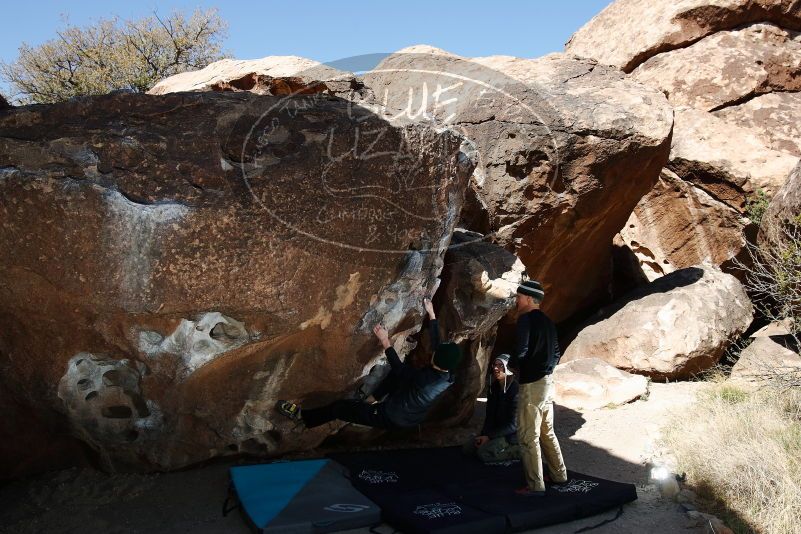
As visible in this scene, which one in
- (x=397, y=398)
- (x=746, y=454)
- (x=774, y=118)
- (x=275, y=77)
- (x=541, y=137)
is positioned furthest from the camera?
(x=774, y=118)

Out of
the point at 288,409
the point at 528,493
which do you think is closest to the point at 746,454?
the point at 528,493

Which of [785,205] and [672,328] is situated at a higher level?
[785,205]

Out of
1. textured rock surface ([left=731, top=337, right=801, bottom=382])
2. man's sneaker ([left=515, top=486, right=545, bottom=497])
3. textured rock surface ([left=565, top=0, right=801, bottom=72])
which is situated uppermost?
textured rock surface ([left=565, top=0, right=801, bottom=72])

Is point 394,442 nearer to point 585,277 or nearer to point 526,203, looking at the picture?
point 526,203

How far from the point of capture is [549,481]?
13.6ft

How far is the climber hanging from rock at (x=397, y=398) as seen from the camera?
4.06m

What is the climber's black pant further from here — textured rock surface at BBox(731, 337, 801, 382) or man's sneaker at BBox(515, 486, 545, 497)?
textured rock surface at BBox(731, 337, 801, 382)

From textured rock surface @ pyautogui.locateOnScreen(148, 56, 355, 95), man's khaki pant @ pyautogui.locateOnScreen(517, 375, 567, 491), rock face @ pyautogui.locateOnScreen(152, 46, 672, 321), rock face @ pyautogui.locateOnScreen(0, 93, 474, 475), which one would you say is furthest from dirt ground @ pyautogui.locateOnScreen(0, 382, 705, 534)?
textured rock surface @ pyautogui.locateOnScreen(148, 56, 355, 95)

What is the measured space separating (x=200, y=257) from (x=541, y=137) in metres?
3.63

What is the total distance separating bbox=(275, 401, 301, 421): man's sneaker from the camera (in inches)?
170

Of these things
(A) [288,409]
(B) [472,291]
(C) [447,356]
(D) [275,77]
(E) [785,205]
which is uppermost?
(D) [275,77]

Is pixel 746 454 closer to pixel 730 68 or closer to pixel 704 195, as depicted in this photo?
pixel 704 195

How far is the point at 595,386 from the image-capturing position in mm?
6285

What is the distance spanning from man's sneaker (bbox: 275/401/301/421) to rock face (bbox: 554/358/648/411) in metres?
2.75
